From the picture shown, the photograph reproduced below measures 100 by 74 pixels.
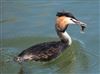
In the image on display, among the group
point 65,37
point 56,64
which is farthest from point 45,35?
point 56,64

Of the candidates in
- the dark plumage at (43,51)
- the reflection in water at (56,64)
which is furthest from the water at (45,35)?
the dark plumage at (43,51)

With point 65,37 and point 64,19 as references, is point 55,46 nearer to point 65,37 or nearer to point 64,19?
point 65,37

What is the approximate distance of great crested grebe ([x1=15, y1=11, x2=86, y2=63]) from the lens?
8.98 meters

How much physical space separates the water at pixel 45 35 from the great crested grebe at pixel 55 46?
112 millimetres

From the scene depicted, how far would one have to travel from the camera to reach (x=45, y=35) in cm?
1048

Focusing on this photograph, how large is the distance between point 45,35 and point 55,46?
3.42 ft

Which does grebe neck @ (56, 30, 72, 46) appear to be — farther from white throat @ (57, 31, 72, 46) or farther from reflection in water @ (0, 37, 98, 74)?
reflection in water @ (0, 37, 98, 74)

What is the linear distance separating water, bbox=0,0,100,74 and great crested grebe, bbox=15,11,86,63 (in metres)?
0.11

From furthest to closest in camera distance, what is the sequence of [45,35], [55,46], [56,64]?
[45,35] < [55,46] < [56,64]

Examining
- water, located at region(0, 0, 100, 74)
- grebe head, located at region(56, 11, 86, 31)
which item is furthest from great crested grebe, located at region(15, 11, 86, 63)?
water, located at region(0, 0, 100, 74)

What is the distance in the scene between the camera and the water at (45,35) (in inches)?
354

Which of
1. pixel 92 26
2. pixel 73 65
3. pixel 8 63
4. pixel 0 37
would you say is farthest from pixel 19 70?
pixel 92 26

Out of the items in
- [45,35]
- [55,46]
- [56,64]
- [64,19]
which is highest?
[64,19]

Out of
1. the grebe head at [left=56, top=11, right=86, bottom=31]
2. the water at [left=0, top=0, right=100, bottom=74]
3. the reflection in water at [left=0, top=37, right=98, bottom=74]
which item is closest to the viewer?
the reflection in water at [left=0, top=37, right=98, bottom=74]
